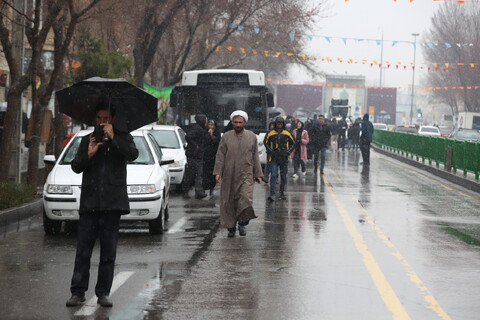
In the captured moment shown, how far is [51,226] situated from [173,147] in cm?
888

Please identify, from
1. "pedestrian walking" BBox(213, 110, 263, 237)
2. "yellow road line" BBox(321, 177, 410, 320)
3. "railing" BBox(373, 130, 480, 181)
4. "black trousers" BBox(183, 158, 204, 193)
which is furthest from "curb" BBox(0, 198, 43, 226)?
"railing" BBox(373, 130, 480, 181)

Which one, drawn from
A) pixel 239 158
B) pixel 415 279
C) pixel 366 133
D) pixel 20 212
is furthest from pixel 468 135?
pixel 415 279

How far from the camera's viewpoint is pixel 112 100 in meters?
8.16

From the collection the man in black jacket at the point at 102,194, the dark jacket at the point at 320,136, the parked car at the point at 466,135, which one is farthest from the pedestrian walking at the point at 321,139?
the man in black jacket at the point at 102,194

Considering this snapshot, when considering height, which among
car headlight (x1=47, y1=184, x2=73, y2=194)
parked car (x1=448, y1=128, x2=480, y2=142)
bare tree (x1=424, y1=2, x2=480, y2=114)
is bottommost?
car headlight (x1=47, y1=184, x2=73, y2=194)

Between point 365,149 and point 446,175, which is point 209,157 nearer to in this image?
point 446,175

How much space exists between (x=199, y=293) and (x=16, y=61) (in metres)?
10.5

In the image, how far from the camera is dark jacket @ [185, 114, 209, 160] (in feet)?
61.3

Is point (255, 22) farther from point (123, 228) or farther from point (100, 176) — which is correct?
point (100, 176)

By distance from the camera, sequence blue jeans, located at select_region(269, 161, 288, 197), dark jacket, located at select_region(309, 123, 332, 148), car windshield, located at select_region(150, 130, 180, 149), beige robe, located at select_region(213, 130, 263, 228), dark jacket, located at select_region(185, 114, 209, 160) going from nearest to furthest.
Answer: beige robe, located at select_region(213, 130, 263, 228)
blue jeans, located at select_region(269, 161, 288, 197)
dark jacket, located at select_region(185, 114, 209, 160)
car windshield, located at select_region(150, 130, 180, 149)
dark jacket, located at select_region(309, 123, 332, 148)

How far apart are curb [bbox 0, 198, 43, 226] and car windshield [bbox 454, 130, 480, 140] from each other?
103 ft

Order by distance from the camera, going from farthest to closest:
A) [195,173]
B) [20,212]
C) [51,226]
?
[195,173], [20,212], [51,226]

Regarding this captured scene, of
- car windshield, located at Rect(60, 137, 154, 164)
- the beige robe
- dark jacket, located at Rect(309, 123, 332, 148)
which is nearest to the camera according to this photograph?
the beige robe

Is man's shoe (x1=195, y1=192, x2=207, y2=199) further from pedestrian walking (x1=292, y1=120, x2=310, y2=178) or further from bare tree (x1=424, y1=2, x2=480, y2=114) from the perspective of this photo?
bare tree (x1=424, y1=2, x2=480, y2=114)
